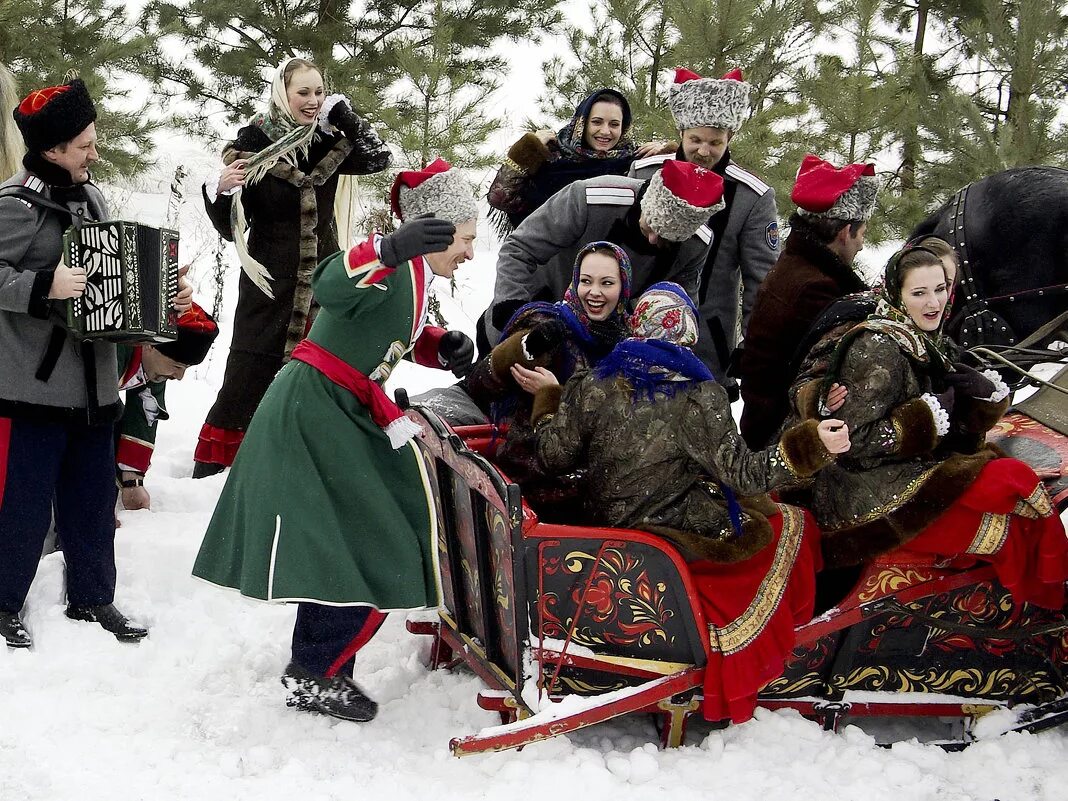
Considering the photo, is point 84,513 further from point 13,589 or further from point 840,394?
point 840,394

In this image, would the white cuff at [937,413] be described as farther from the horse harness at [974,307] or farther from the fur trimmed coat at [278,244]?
the fur trimmed coat at [278,244]

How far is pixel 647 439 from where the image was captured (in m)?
3.13

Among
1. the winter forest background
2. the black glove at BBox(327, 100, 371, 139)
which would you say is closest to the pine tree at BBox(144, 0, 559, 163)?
the winter forest background

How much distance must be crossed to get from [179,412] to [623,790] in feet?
15.4

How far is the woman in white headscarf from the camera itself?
17.1ft

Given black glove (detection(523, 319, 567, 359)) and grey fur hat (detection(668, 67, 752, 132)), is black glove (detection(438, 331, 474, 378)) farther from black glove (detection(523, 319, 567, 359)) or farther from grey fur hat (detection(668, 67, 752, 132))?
grey fur hat (detection(668, 67, 752, 132))

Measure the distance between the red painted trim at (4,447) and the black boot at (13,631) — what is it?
0.38 meters

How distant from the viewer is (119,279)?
357cm

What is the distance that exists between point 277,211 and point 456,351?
7.40ft

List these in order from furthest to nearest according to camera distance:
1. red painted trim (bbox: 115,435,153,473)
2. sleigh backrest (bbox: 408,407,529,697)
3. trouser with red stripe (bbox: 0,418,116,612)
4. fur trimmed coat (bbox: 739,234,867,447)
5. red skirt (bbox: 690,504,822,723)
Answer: red painted trim (bbox: 115,435,153,473) → fur trimmed coat (bbox: 739,234,867,447) → trouser with red stripe (bbox: 0,418,116,612) → red skirt (bbox: 690,504,822,723) → sleigh backrest (bbox: 408,407,529,697)

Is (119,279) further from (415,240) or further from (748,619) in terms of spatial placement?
(748,619)

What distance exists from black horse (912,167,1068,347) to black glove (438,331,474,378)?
212 centimetres

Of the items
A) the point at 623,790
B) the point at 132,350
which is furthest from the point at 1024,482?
the point at 132,350

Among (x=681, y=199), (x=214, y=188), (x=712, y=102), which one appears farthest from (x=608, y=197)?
(x=214, y=188)
